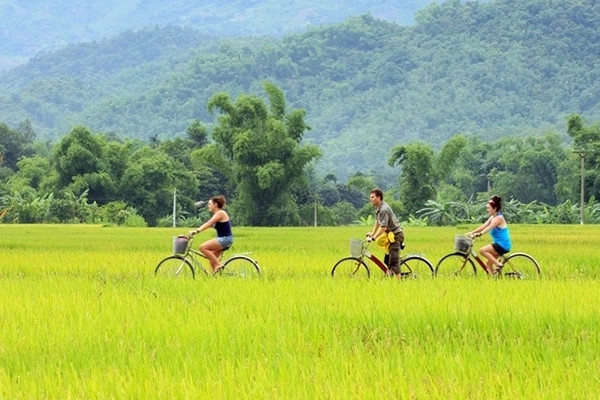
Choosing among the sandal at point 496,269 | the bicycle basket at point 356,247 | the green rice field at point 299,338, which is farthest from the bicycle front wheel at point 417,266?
the green rice field at point 299,338

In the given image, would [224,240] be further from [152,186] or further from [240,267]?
[152,186]

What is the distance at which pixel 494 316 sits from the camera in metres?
9.34

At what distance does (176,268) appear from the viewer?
14.3 meters

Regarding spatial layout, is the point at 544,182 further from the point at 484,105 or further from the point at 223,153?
the point at 484,105

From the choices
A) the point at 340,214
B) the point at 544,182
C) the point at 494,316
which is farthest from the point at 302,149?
the point at 494,316

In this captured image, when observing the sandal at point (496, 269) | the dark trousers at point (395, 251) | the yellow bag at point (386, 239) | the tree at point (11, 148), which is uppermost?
the tree at point (11, 148)

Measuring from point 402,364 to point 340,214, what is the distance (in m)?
81.5

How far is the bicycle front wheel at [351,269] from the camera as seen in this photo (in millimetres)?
14500

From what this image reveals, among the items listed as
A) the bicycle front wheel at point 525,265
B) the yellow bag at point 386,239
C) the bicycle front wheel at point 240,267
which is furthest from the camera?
the bicycle front wheel at point 525,265

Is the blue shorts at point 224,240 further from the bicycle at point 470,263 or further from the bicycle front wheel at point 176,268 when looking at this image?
the bicycle at point 470,263

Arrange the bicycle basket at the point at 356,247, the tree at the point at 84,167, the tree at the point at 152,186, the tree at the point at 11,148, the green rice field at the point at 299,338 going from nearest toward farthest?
1. the green rice field at the point at 299,338
2. the bicycle basket at the point at 356,247
3. the tree at the point at 84,167
4. the tree at the point at 152,186
5. the tree at the point at 11,148

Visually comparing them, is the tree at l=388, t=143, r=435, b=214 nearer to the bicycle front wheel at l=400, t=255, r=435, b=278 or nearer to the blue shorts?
the bicycle front wheel at l=400, t=255, r=435, b=278

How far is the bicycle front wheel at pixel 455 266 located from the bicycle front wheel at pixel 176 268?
10.8ft

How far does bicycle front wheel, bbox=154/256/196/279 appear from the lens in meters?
14.2
